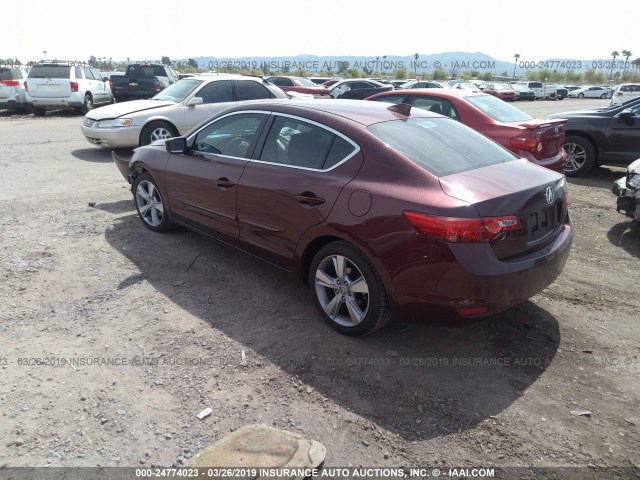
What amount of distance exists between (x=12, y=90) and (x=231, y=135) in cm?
1651

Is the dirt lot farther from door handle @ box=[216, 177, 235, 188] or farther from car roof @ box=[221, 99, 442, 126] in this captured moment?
car roof @ box=[221, 99, 442, 126]

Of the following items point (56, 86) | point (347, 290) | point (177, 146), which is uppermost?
point (56, 86)

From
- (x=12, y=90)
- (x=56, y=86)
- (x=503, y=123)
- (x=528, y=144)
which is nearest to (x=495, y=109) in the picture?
(x=503, y=123)

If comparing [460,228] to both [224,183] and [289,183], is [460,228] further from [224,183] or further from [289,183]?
[224,183]

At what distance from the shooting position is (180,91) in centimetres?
1026

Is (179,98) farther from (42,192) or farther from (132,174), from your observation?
(132,174)

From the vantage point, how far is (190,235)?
571 centimetres

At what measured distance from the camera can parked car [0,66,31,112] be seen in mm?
17156

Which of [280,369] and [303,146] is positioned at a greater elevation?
[303,146]

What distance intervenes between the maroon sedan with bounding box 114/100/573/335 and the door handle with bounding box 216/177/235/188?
0.01 meters

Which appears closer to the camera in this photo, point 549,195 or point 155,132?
point 549,195

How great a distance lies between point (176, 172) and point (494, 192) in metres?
3.24

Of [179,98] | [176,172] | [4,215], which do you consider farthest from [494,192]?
[179,98]

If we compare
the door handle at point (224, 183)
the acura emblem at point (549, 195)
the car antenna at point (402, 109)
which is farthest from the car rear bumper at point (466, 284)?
the door handle at point (224, 183)
